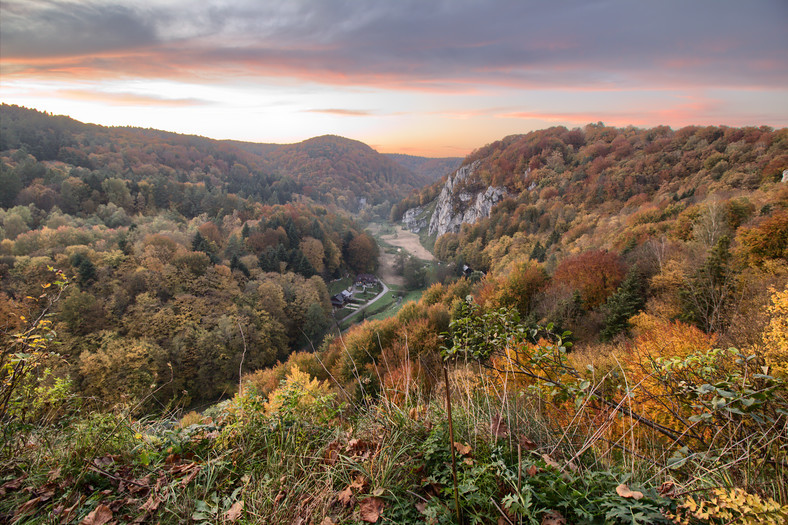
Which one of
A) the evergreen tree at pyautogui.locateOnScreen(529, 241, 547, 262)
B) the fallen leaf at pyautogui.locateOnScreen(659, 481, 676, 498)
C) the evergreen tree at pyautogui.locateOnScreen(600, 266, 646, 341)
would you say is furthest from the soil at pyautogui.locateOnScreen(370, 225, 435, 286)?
the fallen leaf at pyautogui.locateOnScreen(659, 481, 676, 498)

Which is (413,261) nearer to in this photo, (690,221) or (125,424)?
(690,221)

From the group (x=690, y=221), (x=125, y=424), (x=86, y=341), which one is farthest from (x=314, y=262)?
(x=125, y=424)

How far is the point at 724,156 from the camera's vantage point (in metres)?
51.7

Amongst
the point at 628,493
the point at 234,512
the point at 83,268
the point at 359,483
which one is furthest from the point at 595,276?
the point at 83,268

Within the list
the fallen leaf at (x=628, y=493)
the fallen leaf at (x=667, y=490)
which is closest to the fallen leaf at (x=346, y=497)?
the fallen leaf at (x=628, y=493)

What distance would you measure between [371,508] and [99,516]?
6.76 feet

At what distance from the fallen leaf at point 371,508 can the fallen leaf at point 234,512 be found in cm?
94

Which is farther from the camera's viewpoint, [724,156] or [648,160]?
[648,160]

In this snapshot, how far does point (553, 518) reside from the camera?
204 cm

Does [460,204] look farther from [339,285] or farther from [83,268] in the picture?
[83,268]

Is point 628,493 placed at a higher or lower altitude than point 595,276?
higher

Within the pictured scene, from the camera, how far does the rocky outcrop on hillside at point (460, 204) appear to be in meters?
100

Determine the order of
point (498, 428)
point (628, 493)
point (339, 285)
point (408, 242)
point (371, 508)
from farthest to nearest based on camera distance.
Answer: point (408, 242) < point (339, 285) < point (498, 428) < point (371, 508) < point (628, 493)

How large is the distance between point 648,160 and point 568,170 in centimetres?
2324
